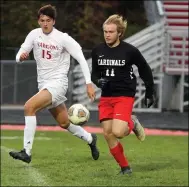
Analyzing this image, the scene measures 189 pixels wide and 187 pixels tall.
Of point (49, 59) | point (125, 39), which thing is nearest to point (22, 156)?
point (49, 59)

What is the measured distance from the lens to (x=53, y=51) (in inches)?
326

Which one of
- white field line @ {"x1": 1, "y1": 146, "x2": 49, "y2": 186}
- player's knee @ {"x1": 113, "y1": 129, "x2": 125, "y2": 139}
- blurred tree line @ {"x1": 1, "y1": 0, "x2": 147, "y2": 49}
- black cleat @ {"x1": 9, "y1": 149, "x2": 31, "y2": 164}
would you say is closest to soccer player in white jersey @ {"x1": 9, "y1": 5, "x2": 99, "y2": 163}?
black cleat @ {"x1": 9, "y1": 149, "x2": 31, "y2": 164}

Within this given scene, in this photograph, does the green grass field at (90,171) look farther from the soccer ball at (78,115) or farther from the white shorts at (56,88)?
the soccer ball at (78,115)

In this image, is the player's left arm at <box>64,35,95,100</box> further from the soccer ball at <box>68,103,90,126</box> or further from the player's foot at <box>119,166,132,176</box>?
the player's foot at <box>119,166,132,176</box>

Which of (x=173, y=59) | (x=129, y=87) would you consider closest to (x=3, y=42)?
(x=173, y=59)

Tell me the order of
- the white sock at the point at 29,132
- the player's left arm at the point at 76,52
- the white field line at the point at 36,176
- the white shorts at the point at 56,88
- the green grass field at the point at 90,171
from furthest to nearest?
1. the white field line at the point at 36,176
2. the green grass field at the point at 90,171
3. the white sock at the point at 29,132
4. the white shorts at the point at 56,88
5. the player's left arm at the point at 76,52

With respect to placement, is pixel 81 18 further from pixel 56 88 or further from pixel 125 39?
pixel 56 88

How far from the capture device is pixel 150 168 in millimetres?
12125

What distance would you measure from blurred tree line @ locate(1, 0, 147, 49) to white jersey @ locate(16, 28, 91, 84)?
18147mm

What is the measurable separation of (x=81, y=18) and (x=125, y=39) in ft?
17.8

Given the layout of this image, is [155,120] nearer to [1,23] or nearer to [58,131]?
[58,131]

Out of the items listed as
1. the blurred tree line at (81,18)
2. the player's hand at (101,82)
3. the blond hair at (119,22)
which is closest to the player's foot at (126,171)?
the player's hand at (101,82)

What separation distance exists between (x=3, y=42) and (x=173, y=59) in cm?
824

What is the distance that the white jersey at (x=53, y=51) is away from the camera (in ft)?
27.0
